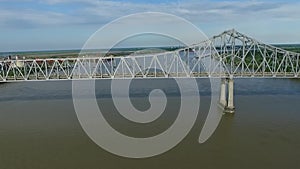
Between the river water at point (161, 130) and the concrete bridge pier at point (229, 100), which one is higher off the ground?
the concrete bridge pier at point (229, 100)

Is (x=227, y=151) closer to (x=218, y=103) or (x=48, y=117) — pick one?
(x=218, y=103)

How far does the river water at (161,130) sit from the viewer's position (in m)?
15.7

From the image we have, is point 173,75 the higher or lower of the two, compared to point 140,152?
higher

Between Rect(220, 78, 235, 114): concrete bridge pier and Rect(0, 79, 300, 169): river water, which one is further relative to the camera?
Rect(220, 78, 235, 114): concrete bridge pier

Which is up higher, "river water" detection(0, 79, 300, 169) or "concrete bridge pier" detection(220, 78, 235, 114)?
"concrete bridge pier" detection(220, 78, 235, 114)

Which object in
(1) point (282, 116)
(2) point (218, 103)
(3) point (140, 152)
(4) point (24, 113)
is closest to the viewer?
(3) point (140, 152)

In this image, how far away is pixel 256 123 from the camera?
72.5 ft

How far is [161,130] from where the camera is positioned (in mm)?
21172

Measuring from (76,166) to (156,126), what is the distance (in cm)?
760

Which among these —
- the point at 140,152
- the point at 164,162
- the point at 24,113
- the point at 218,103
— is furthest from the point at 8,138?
the point at 218,103

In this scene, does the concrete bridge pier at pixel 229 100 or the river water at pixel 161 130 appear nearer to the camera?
the river water at pixel 161 130

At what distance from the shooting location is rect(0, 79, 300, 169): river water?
51.5 ft

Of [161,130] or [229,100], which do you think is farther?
[229,100]

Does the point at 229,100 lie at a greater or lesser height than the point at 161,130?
greater
